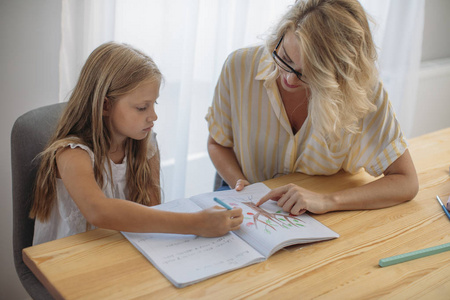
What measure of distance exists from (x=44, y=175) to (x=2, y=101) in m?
0.49

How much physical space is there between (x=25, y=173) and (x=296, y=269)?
0.70 meters

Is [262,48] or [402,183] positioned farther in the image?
[262,48]

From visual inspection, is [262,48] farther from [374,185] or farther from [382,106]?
[374,185]

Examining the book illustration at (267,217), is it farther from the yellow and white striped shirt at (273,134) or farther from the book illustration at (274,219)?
the yellow and white striped shirt at (273,134)

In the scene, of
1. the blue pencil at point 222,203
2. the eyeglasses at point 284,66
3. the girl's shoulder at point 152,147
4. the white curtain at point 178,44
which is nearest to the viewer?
the blue pencil at point 222,203

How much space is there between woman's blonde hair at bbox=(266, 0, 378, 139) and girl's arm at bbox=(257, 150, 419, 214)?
0.17 m

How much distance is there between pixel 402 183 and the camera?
132 centimetres

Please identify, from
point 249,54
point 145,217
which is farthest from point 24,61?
point 145,217

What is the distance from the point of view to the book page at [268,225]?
1.03 m

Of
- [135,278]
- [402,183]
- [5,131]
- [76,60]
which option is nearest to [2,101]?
[5,131]

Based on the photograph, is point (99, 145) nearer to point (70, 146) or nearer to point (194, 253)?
point (70, 146)

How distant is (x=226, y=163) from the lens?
157 cm

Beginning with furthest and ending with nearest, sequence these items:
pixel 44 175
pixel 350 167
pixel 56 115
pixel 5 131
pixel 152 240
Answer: pixel 5 131 → pixel 350 167 → pixel 56 115 → pixel 44 175 → pixel 152 240

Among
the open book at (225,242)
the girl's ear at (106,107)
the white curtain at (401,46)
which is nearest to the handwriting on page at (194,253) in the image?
the open book at (225,242)
